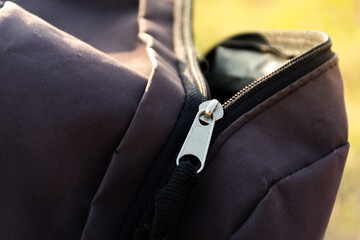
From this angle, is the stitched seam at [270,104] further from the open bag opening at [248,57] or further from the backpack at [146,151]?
the open bag opening at [248,57]

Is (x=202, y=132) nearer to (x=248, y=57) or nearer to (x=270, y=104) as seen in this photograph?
(x=270, y=104)

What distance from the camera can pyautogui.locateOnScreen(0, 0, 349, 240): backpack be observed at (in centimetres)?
50

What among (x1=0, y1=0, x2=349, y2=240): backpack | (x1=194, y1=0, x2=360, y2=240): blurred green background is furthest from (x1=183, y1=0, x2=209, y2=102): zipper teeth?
(x1=194, y1=0, x2=360, y2=240): blurred green background

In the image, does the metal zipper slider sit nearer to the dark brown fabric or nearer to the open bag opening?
the dark brown fabric

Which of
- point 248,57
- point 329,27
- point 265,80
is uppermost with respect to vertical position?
point 265,80

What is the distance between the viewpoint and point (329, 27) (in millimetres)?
1399

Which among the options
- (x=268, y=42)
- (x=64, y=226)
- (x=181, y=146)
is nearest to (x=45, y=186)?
(x=64, y=226)

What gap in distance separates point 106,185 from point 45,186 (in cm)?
7

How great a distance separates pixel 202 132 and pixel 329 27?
1.04m

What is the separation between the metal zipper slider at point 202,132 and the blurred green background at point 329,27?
67cm

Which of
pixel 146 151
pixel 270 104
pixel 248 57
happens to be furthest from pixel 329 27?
pixel 146 151

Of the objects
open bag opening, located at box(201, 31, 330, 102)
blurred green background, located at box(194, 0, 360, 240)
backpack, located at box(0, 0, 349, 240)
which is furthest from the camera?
blurred green background, located at box(194, 0, 360, 240)

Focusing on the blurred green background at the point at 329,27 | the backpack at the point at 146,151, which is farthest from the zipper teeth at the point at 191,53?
the blurred green background at the point at 329,27

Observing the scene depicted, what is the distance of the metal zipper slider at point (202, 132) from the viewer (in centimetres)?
52
